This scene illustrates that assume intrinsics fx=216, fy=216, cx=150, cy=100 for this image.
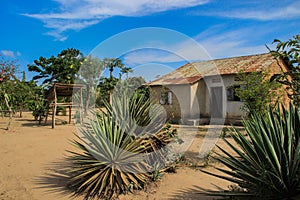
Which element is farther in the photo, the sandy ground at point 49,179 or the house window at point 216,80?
the house window at point 216,80

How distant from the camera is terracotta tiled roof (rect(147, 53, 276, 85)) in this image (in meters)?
13.9

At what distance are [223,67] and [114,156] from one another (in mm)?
13850

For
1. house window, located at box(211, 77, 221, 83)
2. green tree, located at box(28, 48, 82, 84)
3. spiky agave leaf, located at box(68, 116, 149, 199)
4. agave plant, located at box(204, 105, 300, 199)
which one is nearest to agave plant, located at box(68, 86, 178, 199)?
spiky agave leaf, located at box(68, 116, 149, 199)

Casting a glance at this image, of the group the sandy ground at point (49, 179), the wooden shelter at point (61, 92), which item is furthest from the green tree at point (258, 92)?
the wooden shelter at point (61, 92)

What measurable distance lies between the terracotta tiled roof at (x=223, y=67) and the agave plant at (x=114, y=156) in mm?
9877

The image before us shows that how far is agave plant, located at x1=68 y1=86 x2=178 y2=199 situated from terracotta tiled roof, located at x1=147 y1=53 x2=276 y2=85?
988cm

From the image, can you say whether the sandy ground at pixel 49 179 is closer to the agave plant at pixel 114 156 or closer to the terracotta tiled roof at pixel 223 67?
the agave plant at pixel 114 156

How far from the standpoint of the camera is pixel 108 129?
4051 mm

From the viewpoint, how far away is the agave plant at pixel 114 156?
3.83 m

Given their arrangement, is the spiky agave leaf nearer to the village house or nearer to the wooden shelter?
the wooden shelter

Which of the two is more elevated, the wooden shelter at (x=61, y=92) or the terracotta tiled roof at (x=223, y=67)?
the terracotta tiled roof at (x=223, y=67)

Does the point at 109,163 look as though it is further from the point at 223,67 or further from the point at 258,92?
the point at 223,67

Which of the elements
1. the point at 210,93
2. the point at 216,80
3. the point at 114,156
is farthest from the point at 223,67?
the point at 114,156

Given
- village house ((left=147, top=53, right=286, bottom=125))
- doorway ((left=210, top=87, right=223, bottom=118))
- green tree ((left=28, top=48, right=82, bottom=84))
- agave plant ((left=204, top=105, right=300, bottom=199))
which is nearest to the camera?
agave plant ((left=204, top=105, right=300, bottom=199))
